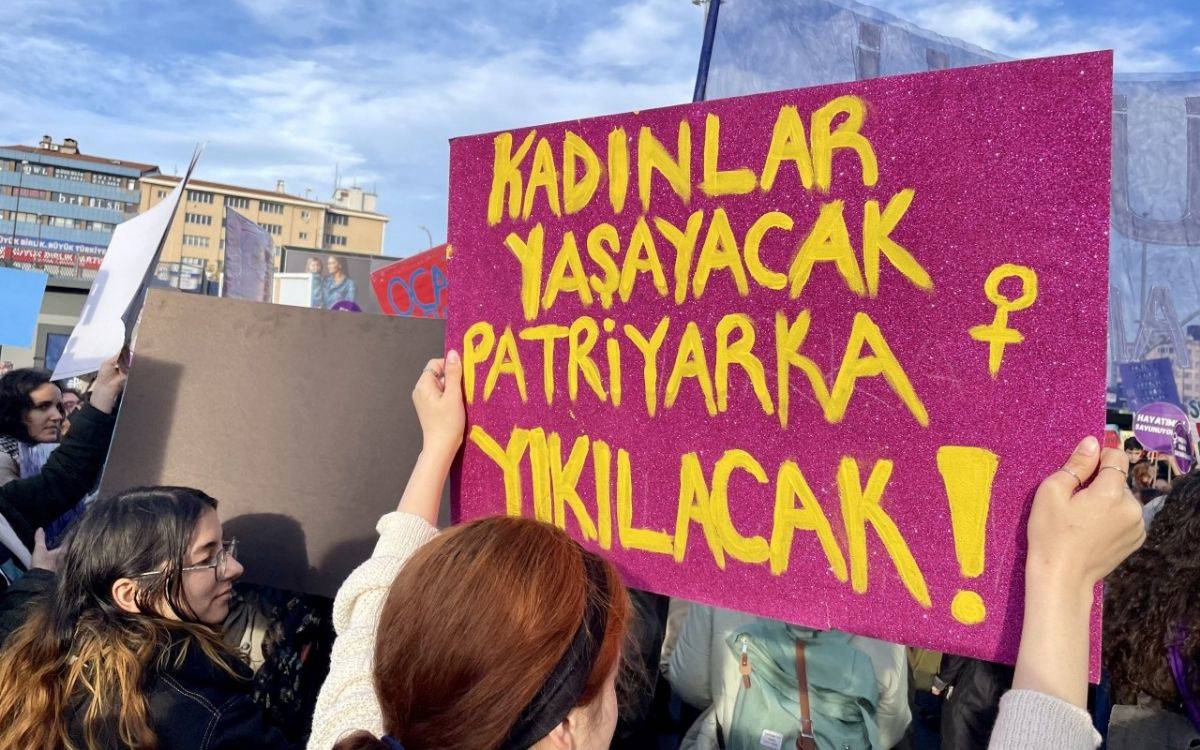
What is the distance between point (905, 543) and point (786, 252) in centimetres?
44

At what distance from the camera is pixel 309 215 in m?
84.2

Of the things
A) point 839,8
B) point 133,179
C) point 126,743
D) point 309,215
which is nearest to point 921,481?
point 126,743

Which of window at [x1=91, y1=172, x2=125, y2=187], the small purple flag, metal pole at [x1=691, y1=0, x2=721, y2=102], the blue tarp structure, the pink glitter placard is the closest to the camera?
the pink glitter placard

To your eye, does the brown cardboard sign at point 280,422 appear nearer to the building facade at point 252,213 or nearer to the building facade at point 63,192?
the building facade at point 252,213

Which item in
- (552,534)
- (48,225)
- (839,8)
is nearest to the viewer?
(552,534)

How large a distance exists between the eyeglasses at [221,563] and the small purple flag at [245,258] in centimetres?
287

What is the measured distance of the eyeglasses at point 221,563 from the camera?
6.33ft

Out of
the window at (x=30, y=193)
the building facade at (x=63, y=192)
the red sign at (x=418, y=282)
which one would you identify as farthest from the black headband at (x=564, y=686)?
the window at (x=30, y=193)

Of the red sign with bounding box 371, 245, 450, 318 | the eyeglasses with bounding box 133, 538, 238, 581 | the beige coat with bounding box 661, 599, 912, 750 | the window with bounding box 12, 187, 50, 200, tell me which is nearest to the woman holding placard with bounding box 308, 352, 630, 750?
the eyeglasses with bounding box 133, 538, 238, 581

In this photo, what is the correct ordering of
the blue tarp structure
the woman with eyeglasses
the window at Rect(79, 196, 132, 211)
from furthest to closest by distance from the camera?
1. the window at Rect(79, 196, 132, 211)
2. the blue tarp structure
3. the woman with eyeglasses

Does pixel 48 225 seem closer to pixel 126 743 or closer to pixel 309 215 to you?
pixel 309 215

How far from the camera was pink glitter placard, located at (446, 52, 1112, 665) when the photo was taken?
42.8 inches

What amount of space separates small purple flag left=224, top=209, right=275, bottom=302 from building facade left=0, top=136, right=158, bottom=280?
85493 mm

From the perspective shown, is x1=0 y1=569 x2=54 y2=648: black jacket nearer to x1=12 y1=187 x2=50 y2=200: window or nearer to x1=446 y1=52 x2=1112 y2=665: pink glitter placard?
x1=446 y1=52 x2=1112 y2=665: pink glitter placard
